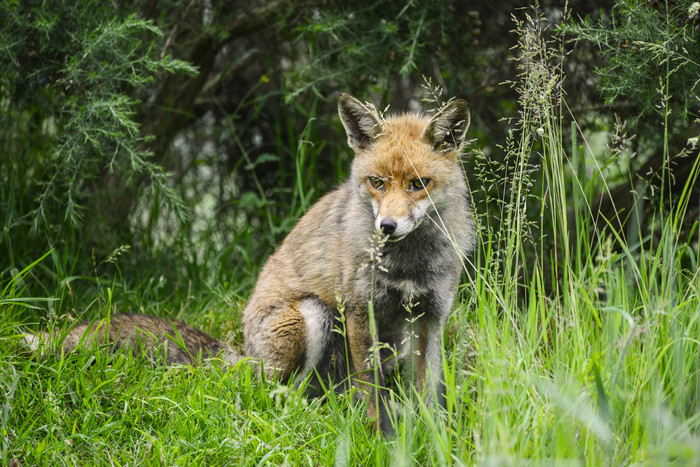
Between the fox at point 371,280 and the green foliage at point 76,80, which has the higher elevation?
the green foliage at point 76,80

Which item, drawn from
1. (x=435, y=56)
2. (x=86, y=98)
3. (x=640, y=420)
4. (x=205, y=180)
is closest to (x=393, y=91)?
(x=435, y=56)

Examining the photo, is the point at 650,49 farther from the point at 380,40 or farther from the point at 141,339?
the point at 141,339

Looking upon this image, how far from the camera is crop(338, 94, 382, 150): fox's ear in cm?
354

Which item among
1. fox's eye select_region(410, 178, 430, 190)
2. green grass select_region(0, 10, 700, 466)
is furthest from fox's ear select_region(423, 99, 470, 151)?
green grass select_region(0, 10, 700, 466)

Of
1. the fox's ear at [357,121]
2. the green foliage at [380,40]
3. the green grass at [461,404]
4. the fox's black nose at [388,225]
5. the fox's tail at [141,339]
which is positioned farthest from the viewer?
the green foliage at [380,40]

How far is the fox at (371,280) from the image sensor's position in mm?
3398

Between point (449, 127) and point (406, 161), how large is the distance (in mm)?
358

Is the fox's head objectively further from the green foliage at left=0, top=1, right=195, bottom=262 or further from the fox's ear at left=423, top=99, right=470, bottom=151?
the green foliage at left=0, top=1, right=195, bottom=262

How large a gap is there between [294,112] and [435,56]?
1.75 m

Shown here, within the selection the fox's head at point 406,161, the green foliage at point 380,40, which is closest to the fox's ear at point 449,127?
the fox's head at point 406,161

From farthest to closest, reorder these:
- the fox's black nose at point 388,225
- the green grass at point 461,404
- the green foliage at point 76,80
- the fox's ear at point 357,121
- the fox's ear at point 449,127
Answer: the green foliage at point 76,80, the fox's ear at point 357,121, the fox's ear at point 449,127, the fox's black nose at point 388,225, the green grass at point 461,404

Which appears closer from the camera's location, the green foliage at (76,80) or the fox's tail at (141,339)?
the fox's tail at (141,339)

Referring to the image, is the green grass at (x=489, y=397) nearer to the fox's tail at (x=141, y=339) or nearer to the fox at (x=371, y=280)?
the fox's tail at (x=141, y=339)

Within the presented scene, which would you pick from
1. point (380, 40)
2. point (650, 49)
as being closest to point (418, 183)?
point (650, 49)
